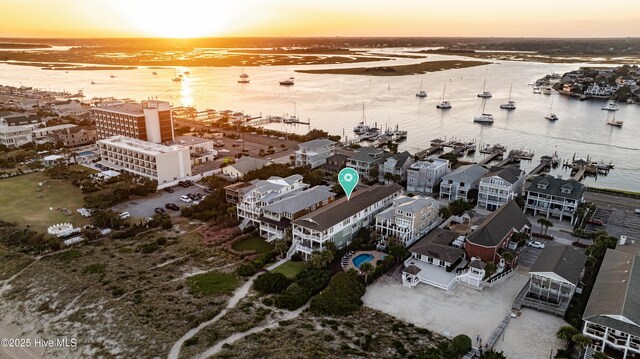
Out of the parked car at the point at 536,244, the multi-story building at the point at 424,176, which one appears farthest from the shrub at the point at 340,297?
the multi-story building at the point at 424,176

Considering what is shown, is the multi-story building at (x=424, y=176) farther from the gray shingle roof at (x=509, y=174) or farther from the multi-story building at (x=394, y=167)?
the gray shingle roof at (x=509, y=174)

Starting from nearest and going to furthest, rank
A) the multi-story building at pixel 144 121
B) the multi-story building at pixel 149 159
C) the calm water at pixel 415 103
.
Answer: the multi-story building at pixel 149 159, the multi-story building at pixel 144 121, the calm water at pixel 415 103

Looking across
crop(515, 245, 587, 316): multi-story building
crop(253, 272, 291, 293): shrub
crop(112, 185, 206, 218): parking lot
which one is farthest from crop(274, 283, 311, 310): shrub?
crop(112, 185, 206, 218): parking lot

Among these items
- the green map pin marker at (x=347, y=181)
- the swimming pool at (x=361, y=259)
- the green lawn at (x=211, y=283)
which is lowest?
the green lawn at (x=211, y=283)

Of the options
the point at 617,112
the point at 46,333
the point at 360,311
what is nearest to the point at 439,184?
the point at 360,311

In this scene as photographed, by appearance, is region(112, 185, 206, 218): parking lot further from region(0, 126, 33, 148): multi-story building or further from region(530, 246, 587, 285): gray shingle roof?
region(0, 126, 33, 148): multi-story building

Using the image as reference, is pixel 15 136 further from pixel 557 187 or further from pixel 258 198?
pixel 557 187

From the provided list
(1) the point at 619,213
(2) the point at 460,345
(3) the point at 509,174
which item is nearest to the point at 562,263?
(2) the point at 460,345
